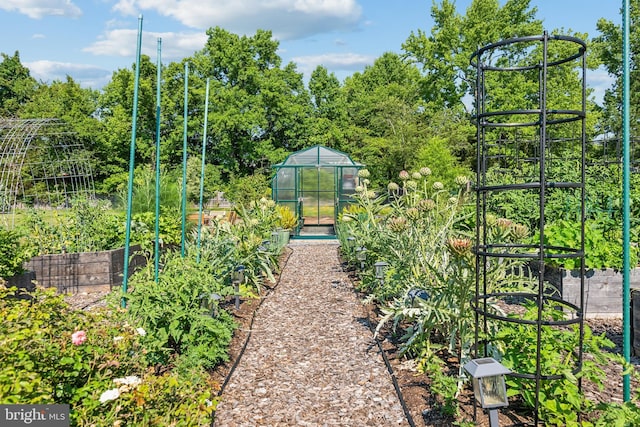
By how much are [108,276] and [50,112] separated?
899 inches

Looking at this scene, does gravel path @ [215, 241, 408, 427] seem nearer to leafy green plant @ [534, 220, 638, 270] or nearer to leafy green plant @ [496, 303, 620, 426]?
leafy green plant @ [496, 303, 620, 426]

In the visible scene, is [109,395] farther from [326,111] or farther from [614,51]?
[614,51]

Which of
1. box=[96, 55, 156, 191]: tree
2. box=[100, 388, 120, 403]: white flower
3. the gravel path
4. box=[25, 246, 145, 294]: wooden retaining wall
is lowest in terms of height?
the gravel path

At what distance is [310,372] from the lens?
3.96 metres

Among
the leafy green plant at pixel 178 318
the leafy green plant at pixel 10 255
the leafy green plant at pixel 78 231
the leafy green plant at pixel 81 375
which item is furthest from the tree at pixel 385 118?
the leafy green plant at pixel 81 375

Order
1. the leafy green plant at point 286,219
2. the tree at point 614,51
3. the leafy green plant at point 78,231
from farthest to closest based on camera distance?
the tree at point 614,51, the leafy green plant at point 286,219, the leafy green plant at point 78,231

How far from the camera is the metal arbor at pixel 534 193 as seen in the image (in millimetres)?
2545

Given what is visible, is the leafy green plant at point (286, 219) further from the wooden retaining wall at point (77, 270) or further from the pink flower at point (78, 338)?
the pink flower at point (78, 338)

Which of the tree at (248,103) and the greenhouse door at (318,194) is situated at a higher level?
the tree at (248,103)

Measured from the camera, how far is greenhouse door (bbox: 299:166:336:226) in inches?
543

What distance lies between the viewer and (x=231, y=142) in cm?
2478

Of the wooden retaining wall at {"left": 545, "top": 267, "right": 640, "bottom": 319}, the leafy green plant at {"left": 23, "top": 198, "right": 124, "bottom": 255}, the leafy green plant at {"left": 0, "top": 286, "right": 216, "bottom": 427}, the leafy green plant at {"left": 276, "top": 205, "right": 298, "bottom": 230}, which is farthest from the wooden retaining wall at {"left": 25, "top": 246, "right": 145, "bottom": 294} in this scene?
the leafy green plant at {"left": 276, "top": 205, "right": 298, "bottom": 230}

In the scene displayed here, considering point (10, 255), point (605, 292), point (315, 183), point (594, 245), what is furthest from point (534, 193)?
point (10, 255)

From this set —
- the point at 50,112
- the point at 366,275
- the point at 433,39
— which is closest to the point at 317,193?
the point at 366,275
